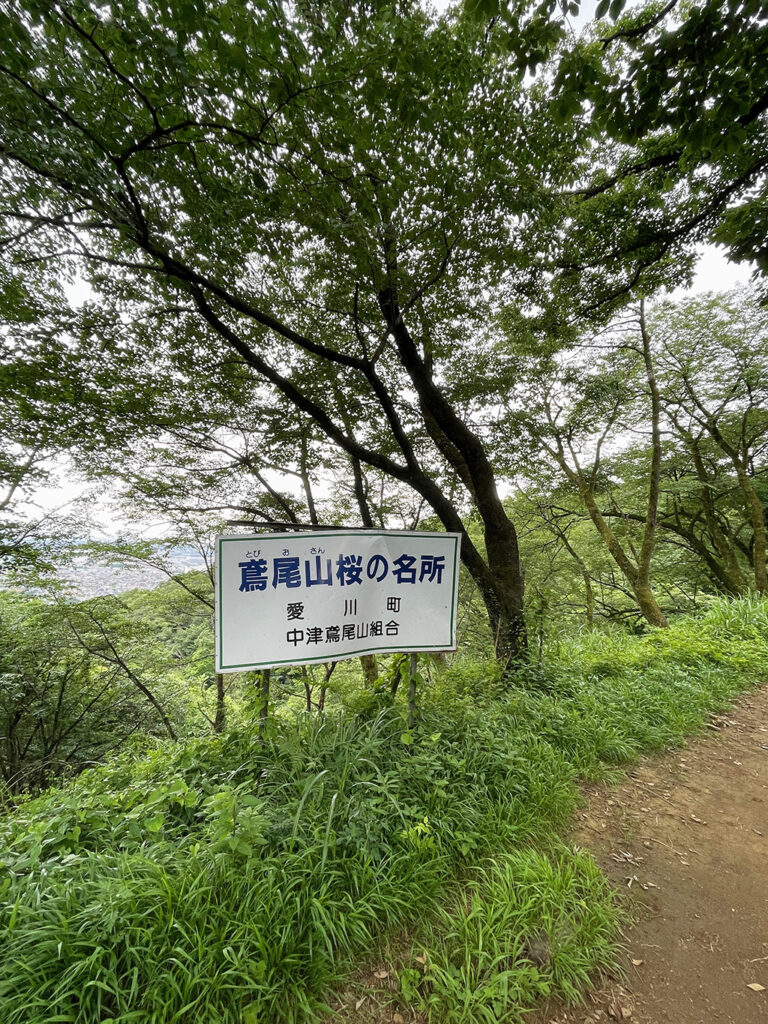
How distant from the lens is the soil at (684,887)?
4.55 feet

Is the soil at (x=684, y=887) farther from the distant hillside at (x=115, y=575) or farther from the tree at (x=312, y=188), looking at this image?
the distant hillside at (x=115, y=575)

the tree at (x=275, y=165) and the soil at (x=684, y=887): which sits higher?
the tree at (x=275, y=165)

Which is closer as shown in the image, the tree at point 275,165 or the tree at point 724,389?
the tree at point 275,165

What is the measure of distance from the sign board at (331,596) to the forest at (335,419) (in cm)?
26

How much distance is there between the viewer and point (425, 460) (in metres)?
6.42

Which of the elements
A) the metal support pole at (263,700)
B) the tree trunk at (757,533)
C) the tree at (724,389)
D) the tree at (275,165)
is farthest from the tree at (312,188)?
the tree trunk at (757,533)

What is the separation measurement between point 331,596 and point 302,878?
1310 millimetres

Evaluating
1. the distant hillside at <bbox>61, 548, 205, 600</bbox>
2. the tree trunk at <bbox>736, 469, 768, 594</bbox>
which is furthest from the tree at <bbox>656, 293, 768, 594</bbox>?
the distant hillside at <bbox>61, 548, 205, 600</bbox>

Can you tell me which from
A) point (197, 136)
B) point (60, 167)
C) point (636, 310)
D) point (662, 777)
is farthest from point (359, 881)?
point (636, 310)

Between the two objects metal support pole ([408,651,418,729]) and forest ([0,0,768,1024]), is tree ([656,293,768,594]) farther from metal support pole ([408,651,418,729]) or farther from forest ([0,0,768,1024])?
metal support pole ([408,651,418,729])

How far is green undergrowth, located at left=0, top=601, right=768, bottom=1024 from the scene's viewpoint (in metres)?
1.26

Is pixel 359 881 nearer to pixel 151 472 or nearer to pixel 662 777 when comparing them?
pixel 662 777

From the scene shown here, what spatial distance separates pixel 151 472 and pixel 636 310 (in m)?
9.87

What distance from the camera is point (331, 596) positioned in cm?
237
